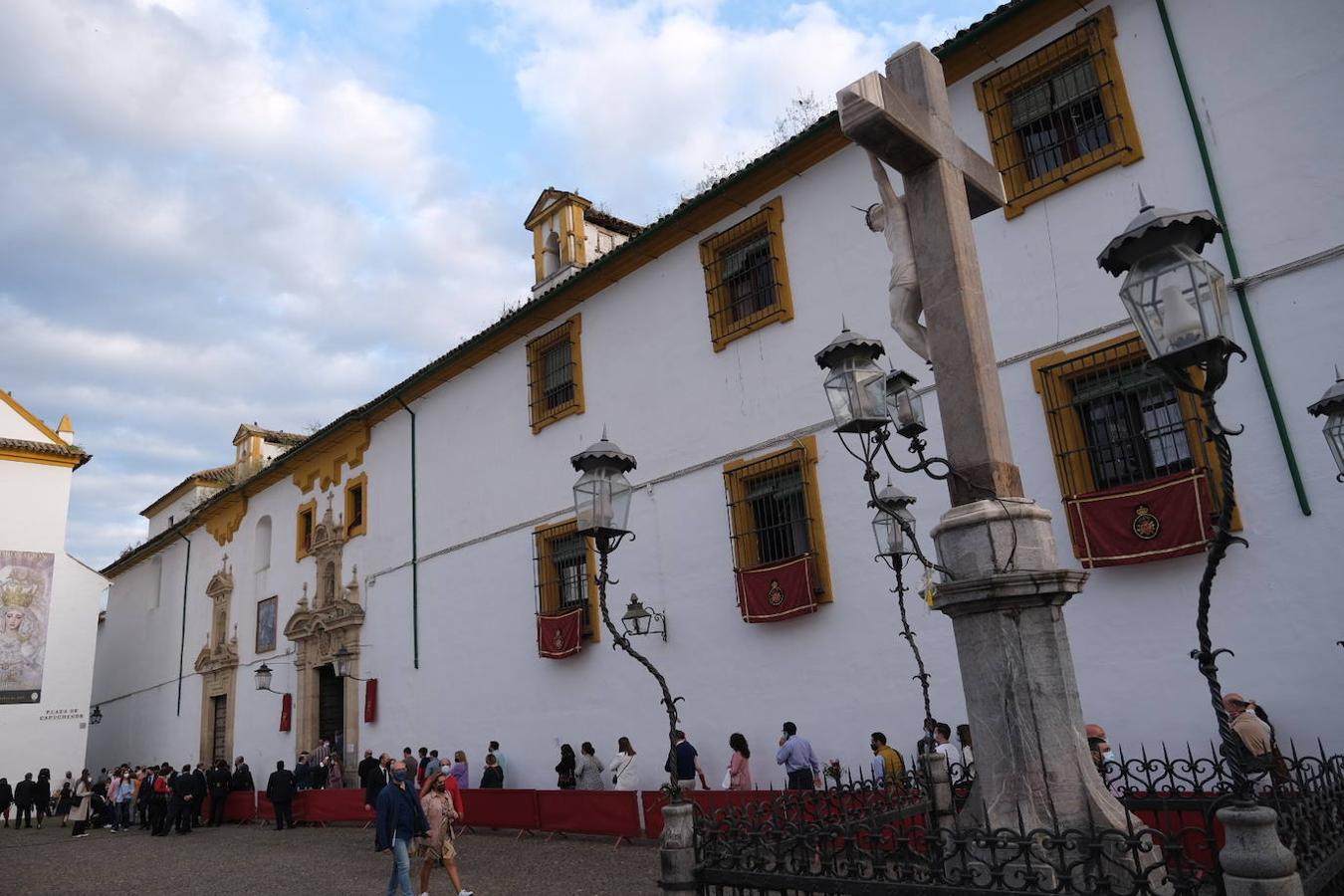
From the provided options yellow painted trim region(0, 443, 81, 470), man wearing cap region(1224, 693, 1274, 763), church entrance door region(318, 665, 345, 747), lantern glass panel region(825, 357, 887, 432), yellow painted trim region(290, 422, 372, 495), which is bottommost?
man wearing cap region(1224, 693, 1274, 763)

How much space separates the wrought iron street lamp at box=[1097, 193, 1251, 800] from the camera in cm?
328

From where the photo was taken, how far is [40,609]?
27328mm

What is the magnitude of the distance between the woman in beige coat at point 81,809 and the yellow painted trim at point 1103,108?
22672mm

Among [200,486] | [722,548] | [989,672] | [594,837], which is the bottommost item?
[594,837]

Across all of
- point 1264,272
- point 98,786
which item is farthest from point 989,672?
point 98,786

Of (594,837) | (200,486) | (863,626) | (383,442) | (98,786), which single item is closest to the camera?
(863,626)

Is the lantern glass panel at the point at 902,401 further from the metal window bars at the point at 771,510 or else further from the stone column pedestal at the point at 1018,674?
the metal window bars at the point at 771,510

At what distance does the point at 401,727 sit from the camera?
19.1 m

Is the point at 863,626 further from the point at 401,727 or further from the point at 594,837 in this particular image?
the point at 401,727

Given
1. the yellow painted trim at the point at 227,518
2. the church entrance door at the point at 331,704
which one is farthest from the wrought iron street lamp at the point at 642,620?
the yellow painted trim at the point at 227,518

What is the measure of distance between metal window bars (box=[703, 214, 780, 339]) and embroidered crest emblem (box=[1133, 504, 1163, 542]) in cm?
566

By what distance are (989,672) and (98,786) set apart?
2549cm

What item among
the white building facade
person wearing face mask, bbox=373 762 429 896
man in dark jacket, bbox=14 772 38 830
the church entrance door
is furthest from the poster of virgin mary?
person wearing face mask, bbox=373 762 429 896

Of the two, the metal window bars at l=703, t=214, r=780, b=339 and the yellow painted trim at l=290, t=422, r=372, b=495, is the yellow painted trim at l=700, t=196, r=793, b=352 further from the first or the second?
the yellow painted trim at l=290, t=422, r=372, b=495
